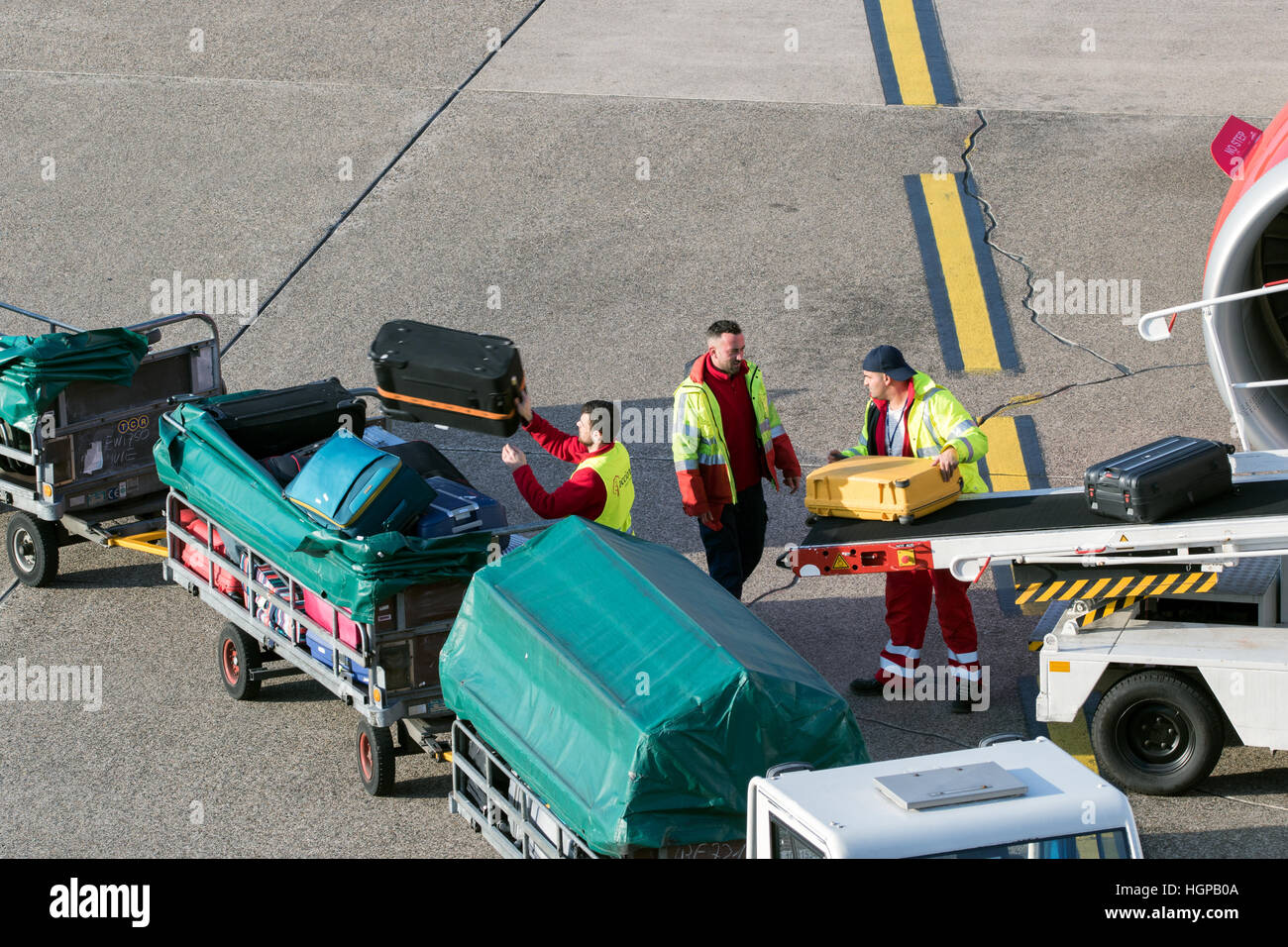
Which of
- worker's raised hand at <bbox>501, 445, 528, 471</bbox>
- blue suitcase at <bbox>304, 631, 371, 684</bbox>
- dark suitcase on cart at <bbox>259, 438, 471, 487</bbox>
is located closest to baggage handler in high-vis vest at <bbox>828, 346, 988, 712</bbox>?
worker's raised hand at <bbox>501, 445, 528, 471</bbox>

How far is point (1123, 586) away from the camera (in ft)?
26.2

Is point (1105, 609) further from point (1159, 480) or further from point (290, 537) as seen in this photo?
point (290, 537)

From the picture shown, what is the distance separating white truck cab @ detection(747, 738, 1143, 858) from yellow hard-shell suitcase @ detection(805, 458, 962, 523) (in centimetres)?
273

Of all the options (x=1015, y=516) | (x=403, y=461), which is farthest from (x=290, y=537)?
(x=1015, y=516)

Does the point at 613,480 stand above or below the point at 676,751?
above

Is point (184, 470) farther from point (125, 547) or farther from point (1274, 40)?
point (1274, 40)

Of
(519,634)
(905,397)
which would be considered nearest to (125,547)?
(519,634)

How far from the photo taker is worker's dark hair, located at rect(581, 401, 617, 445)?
28.3 feet

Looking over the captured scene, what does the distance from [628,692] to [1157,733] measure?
A: 3191 mm

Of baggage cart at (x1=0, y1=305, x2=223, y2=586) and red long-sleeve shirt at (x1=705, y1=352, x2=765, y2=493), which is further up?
baggage cart at (x1=0, y1=305, x2=223, y2=586)

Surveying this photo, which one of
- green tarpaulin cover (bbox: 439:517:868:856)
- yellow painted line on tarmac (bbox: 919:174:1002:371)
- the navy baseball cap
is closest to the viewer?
green tarpaulin cover (bbox: 439:517:868:856)

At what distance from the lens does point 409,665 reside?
318 inches

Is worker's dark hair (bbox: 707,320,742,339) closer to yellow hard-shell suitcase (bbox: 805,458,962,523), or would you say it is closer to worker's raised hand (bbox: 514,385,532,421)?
→ yellow hard-shell suitcase (bbox: 805,458,962,523)

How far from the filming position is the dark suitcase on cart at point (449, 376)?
889 cm
